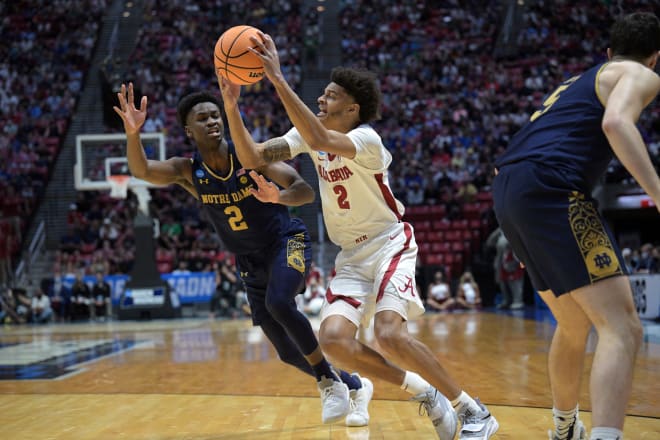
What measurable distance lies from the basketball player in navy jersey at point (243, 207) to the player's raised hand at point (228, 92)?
669 mm

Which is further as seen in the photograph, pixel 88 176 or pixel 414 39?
pixel 414 39

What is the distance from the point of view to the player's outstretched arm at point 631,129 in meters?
2.88

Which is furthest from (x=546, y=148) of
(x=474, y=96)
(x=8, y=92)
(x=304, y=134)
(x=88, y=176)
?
(x=8, y=92)

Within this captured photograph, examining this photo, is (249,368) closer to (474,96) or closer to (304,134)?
(304,134)

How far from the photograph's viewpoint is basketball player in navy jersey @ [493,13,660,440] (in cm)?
290

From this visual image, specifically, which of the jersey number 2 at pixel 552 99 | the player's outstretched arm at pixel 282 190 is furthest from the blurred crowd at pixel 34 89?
the jersey number 2 at pixel 552 99

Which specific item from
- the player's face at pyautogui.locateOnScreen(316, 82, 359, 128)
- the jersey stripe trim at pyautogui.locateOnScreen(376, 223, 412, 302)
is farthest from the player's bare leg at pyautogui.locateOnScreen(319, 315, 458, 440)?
the player's face at pyautogui.locateOnScreen(316, 82, 359, 128)

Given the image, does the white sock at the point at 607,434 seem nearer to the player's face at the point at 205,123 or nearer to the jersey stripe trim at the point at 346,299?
the jersey stripe trim at the point at 346,299

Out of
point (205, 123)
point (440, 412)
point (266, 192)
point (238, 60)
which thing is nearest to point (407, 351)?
point (440, 412)

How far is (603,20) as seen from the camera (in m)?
25.2

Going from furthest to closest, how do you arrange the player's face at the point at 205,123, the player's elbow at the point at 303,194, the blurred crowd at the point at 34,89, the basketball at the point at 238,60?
the blurred crowd at the point at 34,89 < the player's face at the point at 205,123 < the player's elbow at the point at 303,194 < the basketball at the point at 238,60

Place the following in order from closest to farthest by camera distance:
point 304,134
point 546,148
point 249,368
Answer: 1. point 546,148
2. point 304,134
3. point 249,368

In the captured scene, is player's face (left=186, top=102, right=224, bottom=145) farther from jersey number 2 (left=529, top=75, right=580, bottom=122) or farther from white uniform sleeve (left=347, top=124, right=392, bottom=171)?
jersey number 2 (left=529, top=75, right=580, bottom=122)

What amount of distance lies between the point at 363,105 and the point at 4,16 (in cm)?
2702
